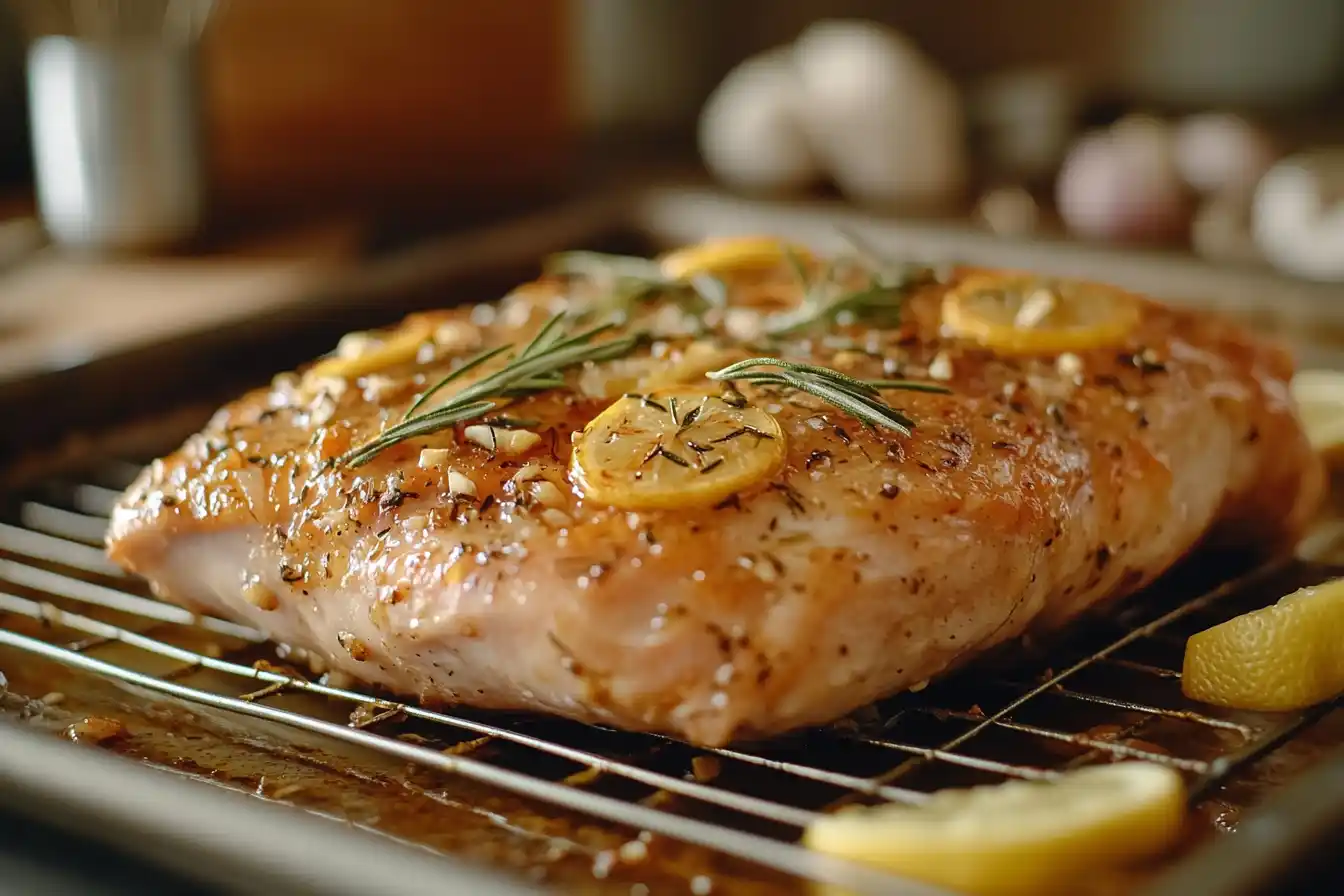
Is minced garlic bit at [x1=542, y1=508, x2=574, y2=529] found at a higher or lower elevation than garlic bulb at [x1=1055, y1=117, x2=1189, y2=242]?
lower

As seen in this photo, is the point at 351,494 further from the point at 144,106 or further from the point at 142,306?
the point at 144,106

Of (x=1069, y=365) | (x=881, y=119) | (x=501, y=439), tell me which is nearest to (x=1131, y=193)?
(x=881, y=119)

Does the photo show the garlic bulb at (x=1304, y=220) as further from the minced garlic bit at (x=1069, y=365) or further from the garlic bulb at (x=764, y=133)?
the minced garlic bit at (x=1069, y=365)

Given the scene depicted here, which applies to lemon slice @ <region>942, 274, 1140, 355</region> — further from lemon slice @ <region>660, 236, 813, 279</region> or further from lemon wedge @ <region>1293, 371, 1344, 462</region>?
lemon wedge @ <region>1293, 371, 1344, 462</region>

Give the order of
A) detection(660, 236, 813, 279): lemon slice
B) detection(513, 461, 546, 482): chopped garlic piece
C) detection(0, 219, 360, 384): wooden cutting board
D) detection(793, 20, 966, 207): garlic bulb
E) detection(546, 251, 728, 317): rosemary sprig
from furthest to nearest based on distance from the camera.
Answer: detection(793, 20, 966, 207): garlic bulb, detection(0, 219, 360, 384): wooden cutting board, detection(660, 236, 813, 279): lemon slice, detection(546, 251, 728, 317): rosemary sprig, detection(513, 461, 546, 482): chopped garlic piece

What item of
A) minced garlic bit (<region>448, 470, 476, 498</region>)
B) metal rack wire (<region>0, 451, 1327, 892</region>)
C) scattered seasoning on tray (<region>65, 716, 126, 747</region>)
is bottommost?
scattered seasoning on tray (<region>65, 716, 126, 747</region>)

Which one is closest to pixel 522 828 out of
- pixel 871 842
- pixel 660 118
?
pixel 871 842

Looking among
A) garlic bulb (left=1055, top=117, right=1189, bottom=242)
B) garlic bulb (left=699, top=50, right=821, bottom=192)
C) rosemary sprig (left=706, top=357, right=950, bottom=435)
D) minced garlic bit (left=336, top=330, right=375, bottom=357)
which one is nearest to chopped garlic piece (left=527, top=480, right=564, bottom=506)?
rosemary sprig (left=706, top=357, right=950, bottom=435)
